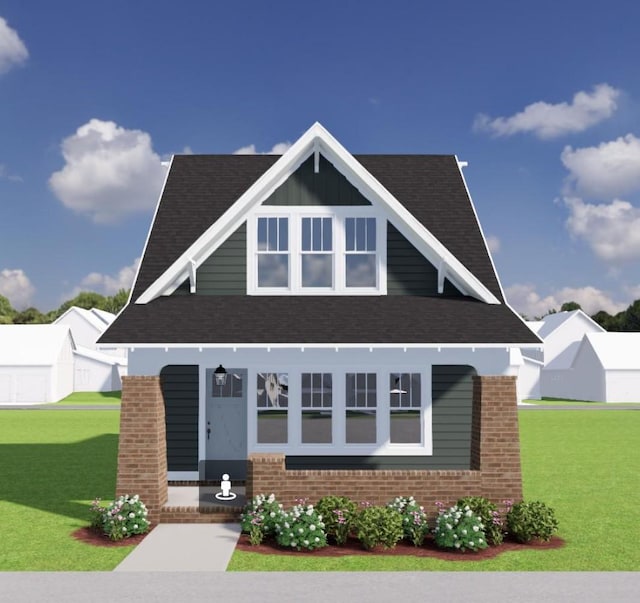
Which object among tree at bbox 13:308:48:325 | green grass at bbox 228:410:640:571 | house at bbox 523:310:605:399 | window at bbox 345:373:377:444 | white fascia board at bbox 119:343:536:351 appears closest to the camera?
green grass at bbox 228:410:640:571

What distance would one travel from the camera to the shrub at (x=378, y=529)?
12156 millimetres

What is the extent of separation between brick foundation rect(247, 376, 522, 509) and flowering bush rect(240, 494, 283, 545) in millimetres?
305

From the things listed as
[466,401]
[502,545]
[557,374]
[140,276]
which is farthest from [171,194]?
[557,374]

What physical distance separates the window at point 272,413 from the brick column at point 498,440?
1156cm

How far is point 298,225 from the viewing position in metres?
17.0

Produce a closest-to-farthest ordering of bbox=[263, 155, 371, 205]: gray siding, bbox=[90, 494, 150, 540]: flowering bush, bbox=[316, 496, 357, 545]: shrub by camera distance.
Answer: bbox=[316, 496, 357, 545]: shrub
bbox=[90, 494, 150, 540]: flowering bush
bbox=[263, 155, 371, 205]: gray siding

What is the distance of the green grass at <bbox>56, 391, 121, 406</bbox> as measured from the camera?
5681 centimetres

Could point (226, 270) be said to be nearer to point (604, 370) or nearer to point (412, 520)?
point (412, 520)

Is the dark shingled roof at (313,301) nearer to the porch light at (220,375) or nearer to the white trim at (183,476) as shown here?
the porch light at (220,375)

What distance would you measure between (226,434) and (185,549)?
16.3 ft

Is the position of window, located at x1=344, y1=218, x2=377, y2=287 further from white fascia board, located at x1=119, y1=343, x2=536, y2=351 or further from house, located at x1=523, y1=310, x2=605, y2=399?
house, located at x1=523, y1=310, x2=605, y2=399

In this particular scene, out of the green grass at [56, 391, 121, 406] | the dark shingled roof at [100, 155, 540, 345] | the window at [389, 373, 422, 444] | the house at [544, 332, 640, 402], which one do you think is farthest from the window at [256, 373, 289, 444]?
the house at [544, 332, 640, 402]

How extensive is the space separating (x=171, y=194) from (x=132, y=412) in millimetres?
7879

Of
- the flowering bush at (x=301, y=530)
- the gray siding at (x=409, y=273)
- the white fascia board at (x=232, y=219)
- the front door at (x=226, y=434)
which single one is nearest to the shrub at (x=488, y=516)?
the flowering bush at (x=301, y=530)
